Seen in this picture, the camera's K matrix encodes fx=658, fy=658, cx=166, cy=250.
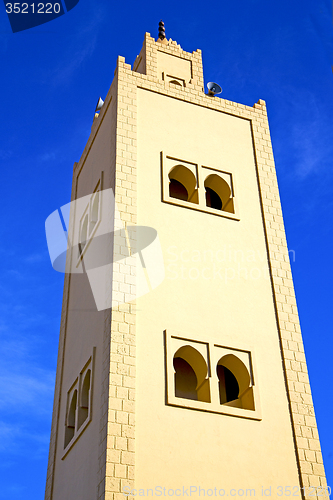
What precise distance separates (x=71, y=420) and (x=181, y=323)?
3153 mm

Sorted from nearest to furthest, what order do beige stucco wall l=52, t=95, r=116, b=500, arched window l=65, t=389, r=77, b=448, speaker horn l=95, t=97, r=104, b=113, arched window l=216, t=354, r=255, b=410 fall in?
1. beige stucco wall l=52, t=95, r=116, b=500
2. arched window l=216, t=354, r=255, b=410
3. arched window l=65, t=389, r=77, b=448
4. speaker horn l=95, t=97, r=104, b=113

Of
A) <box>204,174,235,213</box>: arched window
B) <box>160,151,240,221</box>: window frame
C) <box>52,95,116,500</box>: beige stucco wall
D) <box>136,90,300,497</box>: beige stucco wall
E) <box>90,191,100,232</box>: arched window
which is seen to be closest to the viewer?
<box>136,90,300,497</box>: beige stucco wall

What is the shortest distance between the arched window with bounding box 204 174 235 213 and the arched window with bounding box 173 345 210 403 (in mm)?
3550

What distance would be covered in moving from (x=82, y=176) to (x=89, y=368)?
627 centimetres

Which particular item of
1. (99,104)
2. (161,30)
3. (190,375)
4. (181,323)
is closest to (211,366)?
(190,375)

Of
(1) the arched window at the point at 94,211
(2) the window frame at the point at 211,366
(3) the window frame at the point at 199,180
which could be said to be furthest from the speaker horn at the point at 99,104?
(2) the window frame at the point at 211,366

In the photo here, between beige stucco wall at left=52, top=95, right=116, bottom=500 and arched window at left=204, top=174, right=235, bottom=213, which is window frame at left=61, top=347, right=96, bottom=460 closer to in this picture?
beige stucco wall at left=52, top=95, right=116, bottom=500

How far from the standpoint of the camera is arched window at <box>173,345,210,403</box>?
1121 cm

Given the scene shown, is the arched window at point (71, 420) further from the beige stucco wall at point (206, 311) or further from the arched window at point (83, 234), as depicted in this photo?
the arched window at point (83, 234)

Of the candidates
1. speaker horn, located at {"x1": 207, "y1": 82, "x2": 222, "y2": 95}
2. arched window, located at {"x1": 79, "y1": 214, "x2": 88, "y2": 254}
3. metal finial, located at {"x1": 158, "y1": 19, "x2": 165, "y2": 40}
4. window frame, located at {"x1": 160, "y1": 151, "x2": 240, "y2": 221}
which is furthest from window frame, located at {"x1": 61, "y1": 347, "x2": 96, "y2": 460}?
metal finial, located at {"x1": 158, "y1": 19, "x2": 165, "y2": 40}

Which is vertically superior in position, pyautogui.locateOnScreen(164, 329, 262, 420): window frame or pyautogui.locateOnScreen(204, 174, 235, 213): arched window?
pyautogui.locateOnScreen(204, 174, 235, 213): arched window

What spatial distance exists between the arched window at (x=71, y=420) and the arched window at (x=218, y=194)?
16.2 ft

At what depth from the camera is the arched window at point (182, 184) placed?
44.7 feet

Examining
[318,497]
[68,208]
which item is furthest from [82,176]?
[318,497]
